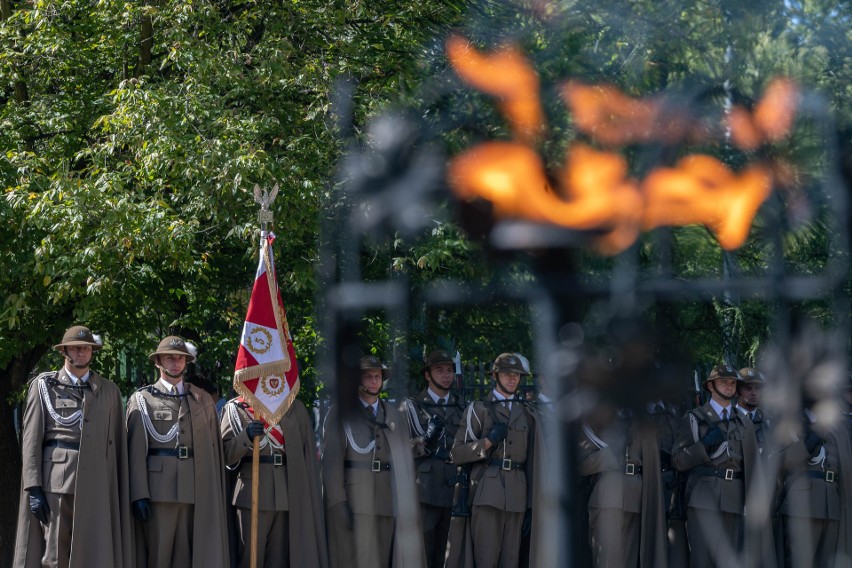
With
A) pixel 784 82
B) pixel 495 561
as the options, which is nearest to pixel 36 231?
pixel 495 561

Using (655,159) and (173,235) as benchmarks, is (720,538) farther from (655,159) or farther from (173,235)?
(173,235)

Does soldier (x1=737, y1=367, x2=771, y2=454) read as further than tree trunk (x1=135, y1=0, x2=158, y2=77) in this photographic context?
No

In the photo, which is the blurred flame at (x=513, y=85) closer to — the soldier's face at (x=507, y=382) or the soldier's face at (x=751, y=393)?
the soldier's face at (x=507, y=382)

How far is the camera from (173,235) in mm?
9977

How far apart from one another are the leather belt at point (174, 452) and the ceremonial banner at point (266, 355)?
594 millimetres

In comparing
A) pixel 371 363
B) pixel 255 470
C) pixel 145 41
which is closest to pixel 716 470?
pixel 371 363

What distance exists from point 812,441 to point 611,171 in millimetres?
3102

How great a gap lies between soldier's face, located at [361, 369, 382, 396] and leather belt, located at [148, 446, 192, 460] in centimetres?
135

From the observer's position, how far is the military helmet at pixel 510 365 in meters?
9.44

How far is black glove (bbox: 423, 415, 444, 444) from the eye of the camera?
32.1 feet

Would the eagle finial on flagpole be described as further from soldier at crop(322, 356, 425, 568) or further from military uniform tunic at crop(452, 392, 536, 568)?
military uniform tunic at crop(452, 392, 536, 568)

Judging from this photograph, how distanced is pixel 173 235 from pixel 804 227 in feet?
16.1

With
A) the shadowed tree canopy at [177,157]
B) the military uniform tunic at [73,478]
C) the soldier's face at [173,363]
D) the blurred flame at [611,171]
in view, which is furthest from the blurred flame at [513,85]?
the military uniform tunic at [73,478]

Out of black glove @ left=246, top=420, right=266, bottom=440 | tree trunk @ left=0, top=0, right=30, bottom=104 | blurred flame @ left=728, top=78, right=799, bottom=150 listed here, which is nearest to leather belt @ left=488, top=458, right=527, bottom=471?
black glove @ left=246, top=420, right=266, bottom=440
